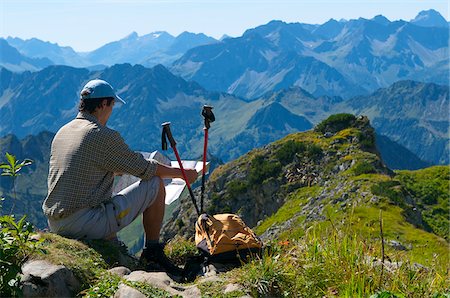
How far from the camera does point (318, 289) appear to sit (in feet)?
23.3

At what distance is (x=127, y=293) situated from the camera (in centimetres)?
641

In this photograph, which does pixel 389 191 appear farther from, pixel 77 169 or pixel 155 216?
pixel 77 169

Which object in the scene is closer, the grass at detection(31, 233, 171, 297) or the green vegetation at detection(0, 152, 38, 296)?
the green vegetation at detection(0, 152, 38, 296)

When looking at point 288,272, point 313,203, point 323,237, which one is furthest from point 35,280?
point 313,203

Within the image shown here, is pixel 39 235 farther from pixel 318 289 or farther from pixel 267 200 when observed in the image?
pixel 267 200

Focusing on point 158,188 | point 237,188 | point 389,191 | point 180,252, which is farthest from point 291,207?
point 158,188

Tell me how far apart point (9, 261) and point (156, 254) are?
319 cm

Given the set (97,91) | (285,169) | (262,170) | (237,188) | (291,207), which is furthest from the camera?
(237,188)

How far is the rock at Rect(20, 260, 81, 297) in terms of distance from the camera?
635 centimetres

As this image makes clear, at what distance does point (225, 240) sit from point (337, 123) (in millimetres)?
49897

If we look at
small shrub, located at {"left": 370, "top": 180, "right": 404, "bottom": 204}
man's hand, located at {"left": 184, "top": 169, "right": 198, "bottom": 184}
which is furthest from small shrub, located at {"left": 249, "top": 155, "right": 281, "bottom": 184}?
man's hand, located at {"left": 184, "top": 169, "right": 198, "bottom": 184}

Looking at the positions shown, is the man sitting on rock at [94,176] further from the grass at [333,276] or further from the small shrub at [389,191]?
the small shrub at [389,191]

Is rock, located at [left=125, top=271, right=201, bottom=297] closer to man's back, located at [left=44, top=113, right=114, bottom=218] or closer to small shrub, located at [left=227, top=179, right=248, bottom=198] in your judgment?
man's back, located at [left=44, top=113, right=114, bottom=218]

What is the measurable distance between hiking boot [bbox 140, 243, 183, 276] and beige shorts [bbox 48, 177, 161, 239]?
70 centimetres
